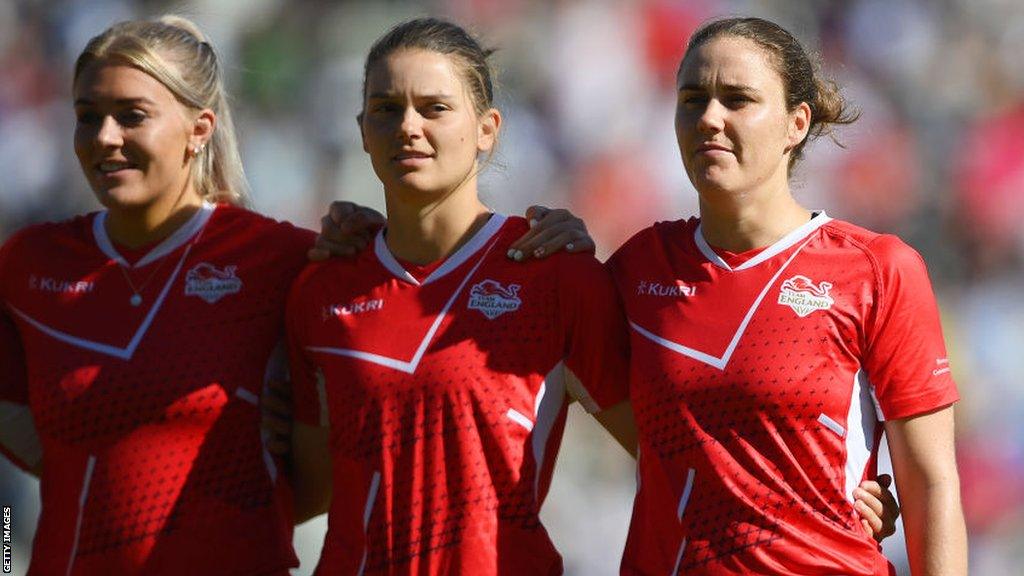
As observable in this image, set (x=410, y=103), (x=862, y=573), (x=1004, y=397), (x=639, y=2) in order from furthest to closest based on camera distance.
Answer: (x=639, y=2), (x=1004, y=397), (x=410, y=103), (x=862, y=573)

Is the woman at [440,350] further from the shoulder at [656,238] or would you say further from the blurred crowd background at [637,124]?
the blurred crowd background at [637,124]

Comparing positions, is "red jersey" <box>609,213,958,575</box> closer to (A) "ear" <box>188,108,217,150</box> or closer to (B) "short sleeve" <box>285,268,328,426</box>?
(B) "short sleeve" <box>285,268,328,426</box>

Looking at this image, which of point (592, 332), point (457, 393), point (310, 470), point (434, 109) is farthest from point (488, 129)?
point (310, 470)

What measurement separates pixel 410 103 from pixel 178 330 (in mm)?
806

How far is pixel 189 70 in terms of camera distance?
12.0 feet

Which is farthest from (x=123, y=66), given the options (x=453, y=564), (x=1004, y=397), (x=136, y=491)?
(x=1004, y=397)

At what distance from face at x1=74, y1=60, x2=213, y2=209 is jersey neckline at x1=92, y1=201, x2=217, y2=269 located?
0.11m

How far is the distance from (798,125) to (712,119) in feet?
0.88

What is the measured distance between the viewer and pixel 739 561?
3.01 m

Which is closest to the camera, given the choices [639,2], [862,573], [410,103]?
[862,573]

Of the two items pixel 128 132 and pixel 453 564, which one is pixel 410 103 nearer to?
pixel 128 132

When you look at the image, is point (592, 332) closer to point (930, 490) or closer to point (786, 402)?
point (786, 402)

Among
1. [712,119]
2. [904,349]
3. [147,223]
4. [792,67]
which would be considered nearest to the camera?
[904,349]

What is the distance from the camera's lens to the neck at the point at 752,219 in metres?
3.21
